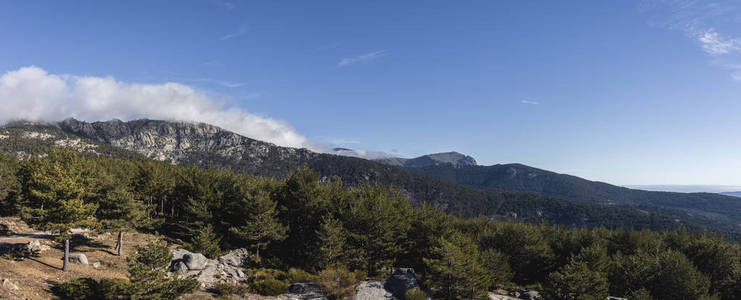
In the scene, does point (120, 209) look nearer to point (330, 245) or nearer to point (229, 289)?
point (229, 289)

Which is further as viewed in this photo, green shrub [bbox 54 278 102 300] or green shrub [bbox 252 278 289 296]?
green shrub [bbox 252 278 289 296]

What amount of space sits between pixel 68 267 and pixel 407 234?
42.1 meters

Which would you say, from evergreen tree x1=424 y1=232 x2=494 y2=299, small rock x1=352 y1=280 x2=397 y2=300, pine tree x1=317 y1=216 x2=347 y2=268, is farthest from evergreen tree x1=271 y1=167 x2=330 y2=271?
evergreen tree x1=424 y1=232 x2=494 y2=299

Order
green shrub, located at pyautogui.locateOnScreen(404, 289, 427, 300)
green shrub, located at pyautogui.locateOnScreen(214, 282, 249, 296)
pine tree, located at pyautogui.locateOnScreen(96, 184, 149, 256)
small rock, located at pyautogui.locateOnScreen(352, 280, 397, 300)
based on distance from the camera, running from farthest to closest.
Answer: pine tree, located at pyautogui.locateOnScreen(96, 184, 149, 256) → small rock, located at pyautogui.locateOnScreen(352, 280, 397, 300) → green shrub, located at pyautogui.locateOnScreen(404, 289, 427, 300) → green shrub, located at pyautogui.locateOnScreen(214, 282, 249, 296)

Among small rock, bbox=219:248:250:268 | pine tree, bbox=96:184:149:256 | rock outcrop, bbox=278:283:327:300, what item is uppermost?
pine tree, bbox=96:184:149:256

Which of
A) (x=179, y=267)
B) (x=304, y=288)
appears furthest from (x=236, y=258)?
(x=304, y=288)

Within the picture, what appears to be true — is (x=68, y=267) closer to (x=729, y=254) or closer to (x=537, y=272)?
(x=537, y=272)

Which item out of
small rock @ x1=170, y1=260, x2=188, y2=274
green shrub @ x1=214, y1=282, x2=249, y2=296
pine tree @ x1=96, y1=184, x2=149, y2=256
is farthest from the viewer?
pine tree @ x1=96, y1=184, x2=149, y2=256

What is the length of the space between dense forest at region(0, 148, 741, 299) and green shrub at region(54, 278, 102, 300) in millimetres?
6135

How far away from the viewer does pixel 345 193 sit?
56125 millimetres

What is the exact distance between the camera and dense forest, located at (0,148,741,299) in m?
35.1

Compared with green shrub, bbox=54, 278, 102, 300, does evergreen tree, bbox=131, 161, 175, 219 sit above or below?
above

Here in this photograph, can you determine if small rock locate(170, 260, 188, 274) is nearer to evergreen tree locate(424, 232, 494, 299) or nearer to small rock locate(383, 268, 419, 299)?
small rock locate(383, 268, 419, 299)

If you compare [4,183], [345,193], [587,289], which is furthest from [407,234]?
[4,183]
